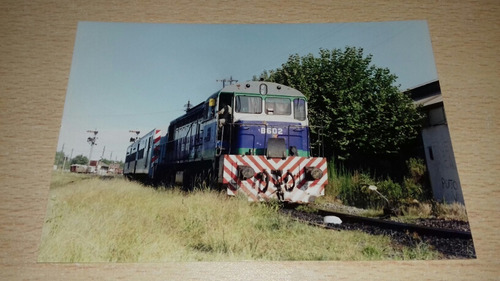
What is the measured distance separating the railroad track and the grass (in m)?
0.10

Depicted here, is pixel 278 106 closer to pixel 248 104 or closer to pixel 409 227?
pixel 248 104

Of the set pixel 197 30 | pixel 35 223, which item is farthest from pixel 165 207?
pixel 197 30

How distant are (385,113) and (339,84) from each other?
71 centimetres

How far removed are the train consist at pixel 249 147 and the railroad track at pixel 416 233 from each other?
49 centimetres

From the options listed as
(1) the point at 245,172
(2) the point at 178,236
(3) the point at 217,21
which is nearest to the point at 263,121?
(1) the point at 245,172

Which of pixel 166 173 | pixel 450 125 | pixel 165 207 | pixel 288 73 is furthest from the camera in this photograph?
pixel 166 173

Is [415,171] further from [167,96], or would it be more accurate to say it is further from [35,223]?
[35,223]

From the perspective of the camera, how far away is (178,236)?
269 cm

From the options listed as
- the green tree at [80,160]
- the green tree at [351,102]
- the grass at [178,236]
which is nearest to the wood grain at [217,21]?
the grass at [178,236]

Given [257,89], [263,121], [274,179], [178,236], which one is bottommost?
[178,236]

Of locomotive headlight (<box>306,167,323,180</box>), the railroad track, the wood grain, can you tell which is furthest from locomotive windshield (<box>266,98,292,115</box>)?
the railroad track

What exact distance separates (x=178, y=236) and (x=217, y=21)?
2.75 metres

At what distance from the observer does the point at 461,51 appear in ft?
11.5

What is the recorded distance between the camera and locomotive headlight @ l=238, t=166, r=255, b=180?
321 cm
